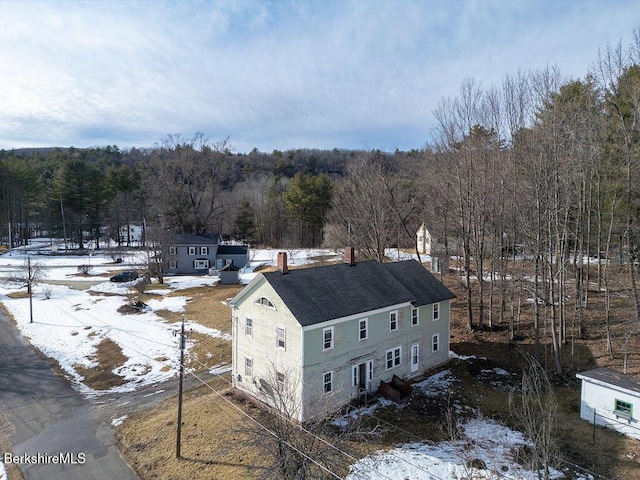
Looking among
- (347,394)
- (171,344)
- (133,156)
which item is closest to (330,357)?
(347,394)

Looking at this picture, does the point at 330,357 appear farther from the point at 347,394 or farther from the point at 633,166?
the point at 633,166

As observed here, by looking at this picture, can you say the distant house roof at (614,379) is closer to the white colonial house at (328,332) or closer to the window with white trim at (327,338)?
the white colonial house at (328,332)

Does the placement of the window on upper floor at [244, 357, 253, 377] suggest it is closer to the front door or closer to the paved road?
the front door

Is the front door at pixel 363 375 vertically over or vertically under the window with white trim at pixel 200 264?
under

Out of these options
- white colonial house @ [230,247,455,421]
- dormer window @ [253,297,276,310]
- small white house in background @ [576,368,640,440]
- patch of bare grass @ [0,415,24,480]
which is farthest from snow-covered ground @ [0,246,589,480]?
dormer window @ [253,297,276,310]

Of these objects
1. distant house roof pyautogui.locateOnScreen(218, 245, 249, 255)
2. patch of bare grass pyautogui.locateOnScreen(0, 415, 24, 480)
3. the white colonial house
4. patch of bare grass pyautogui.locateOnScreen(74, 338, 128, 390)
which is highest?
distant house roof pyautogui.locateOnScreen(218, 245, 249, 255)

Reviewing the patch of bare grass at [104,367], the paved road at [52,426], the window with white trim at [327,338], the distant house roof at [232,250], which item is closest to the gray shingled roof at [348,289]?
the window with white trim at [327,338]
